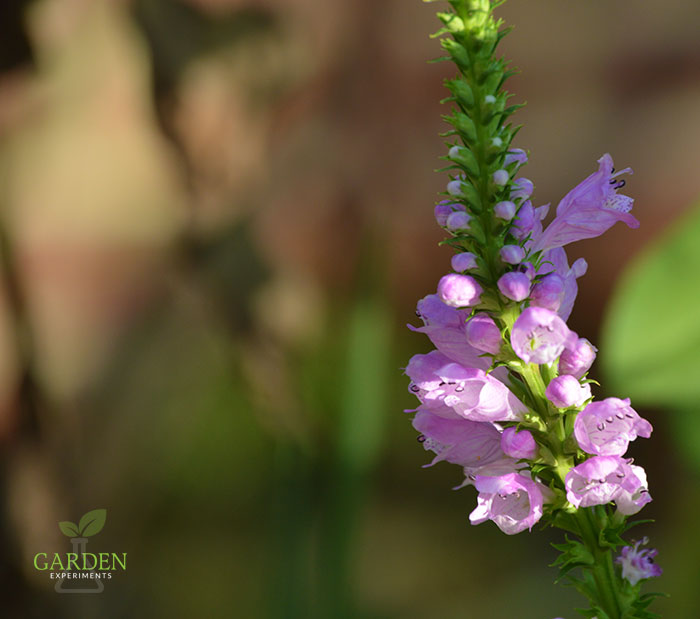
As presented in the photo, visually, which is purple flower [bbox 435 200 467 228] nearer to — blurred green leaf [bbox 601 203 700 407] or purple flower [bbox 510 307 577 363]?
purple flower [bbox 510 307 577 363]

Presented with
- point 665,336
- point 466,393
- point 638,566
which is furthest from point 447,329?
point 665,336

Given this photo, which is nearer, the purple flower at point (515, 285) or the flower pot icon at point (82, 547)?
the purple flower at point (515, 285)

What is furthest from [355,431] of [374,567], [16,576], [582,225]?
[582,225]

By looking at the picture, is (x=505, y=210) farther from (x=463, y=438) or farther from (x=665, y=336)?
(x=665, y=336)

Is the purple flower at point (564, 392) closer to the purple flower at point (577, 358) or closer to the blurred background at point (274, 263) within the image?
the purple flower at point (577, 358)

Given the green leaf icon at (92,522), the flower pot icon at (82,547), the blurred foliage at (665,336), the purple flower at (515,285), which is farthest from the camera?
the green leaf icon at (92,522)

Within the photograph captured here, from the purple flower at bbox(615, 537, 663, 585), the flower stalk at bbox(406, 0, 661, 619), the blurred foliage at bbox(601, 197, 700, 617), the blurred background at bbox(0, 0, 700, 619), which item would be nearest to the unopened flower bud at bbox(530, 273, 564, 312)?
the flower stalk at bbox(406, 0, 661, 619)

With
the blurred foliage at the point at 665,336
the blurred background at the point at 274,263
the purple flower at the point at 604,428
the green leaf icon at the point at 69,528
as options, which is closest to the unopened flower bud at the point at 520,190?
the purple flower at the point at 604,428
